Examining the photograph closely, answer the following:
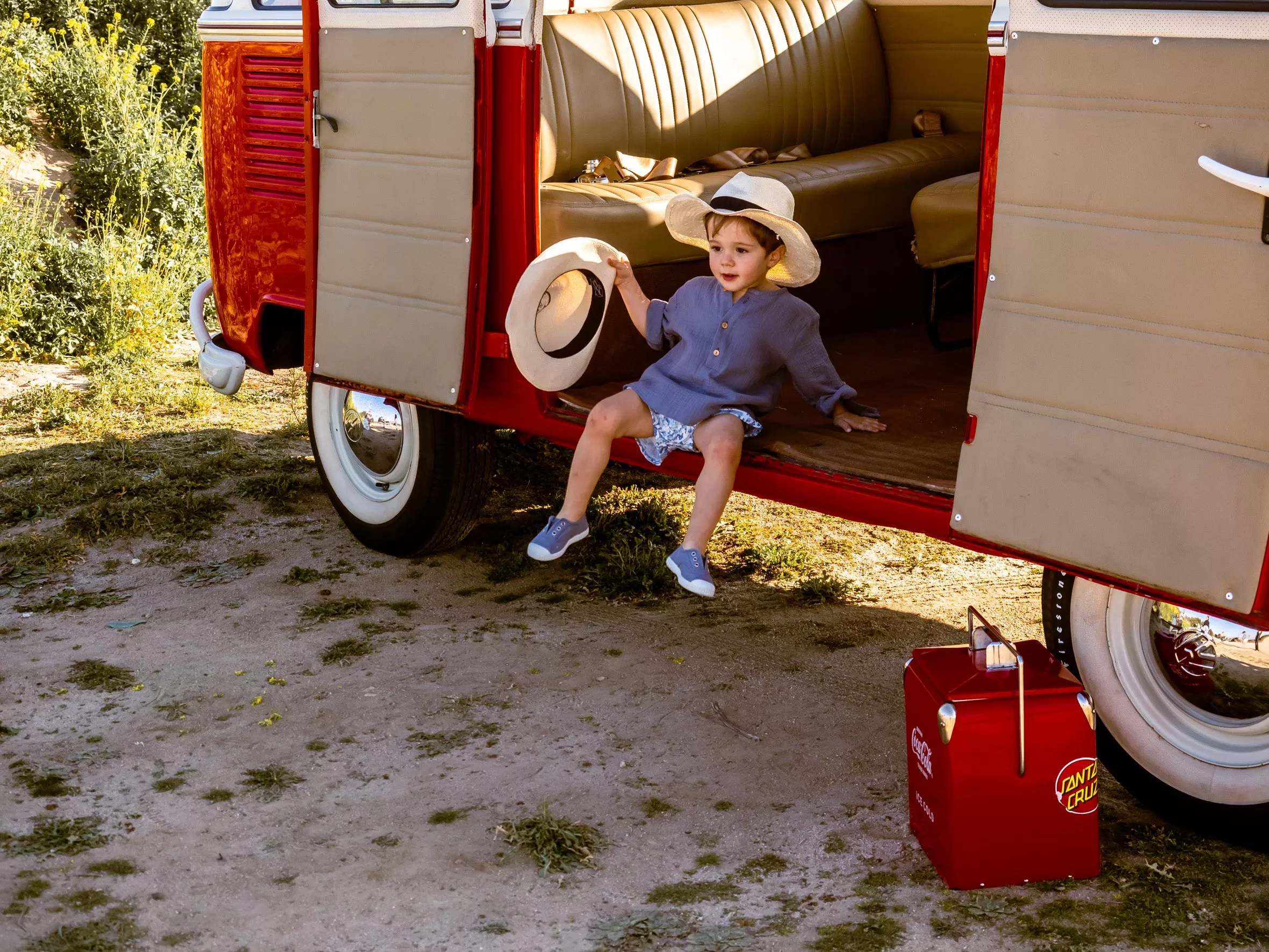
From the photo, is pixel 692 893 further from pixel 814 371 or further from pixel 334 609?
pixel 334 609

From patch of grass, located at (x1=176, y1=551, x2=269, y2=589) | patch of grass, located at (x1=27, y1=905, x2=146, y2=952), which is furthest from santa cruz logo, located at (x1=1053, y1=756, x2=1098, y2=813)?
patch of grass, located at (x1=176, y1=551, x2=269, y2=589)

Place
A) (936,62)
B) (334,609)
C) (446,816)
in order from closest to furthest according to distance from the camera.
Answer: (446,816)
(334,609)
(936,62)

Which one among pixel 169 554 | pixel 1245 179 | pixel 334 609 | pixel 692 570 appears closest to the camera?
pixel 1245 179

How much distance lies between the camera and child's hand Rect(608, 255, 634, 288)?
376cm

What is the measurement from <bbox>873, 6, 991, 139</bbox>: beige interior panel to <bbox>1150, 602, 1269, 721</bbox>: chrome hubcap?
3.15 m

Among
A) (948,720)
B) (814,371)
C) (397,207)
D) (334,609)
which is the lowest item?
(334,609)

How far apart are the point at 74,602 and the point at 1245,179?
349 centimetres

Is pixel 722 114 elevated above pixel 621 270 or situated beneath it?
elevated above

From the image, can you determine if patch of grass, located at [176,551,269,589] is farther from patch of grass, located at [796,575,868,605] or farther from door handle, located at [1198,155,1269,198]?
door handle, located at [1198,155,1269,198]

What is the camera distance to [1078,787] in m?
2.76

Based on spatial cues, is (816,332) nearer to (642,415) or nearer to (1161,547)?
(642,415)

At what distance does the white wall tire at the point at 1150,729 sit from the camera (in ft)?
9.26

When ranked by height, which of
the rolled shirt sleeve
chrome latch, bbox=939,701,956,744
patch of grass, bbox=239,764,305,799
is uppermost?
the rolled shirt sleeve

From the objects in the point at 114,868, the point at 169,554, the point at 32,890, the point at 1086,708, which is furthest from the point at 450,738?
the point at 169,554
